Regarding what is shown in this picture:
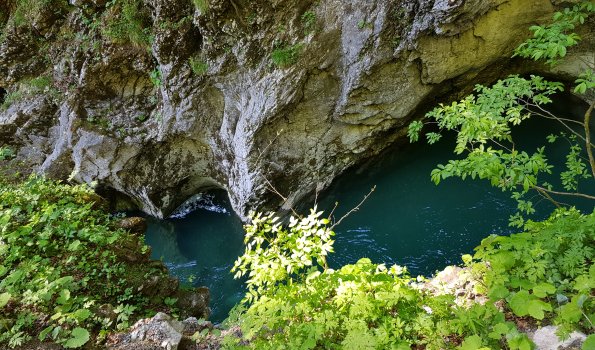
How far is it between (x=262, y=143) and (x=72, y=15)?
25.3ft

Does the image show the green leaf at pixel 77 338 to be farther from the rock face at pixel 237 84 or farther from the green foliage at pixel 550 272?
the rock face at pixel 237 84

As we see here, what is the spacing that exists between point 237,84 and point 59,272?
6.33m

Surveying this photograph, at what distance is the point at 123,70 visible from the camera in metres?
11.0

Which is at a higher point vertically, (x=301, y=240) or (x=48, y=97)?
(x=48, y=97)

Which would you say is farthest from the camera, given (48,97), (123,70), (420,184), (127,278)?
(48,97)

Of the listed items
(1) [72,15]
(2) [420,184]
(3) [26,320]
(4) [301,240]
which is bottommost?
(2) [420,184]

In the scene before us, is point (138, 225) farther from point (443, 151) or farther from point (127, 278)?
point (443, 151)

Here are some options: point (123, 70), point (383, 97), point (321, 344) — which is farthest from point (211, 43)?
point (321, 344)

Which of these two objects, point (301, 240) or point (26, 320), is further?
point (26, 320)

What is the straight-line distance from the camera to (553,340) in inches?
111

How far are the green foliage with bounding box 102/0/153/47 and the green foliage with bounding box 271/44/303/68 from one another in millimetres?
3979

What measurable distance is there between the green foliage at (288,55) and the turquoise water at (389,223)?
12.7 feet

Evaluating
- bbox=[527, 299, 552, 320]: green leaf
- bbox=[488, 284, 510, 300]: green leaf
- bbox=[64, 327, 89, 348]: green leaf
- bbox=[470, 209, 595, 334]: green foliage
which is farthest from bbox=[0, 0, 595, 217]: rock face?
bbox=[527, 299, 552, 320]: green leaf

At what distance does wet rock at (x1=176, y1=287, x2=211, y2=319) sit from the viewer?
5.57 meters
